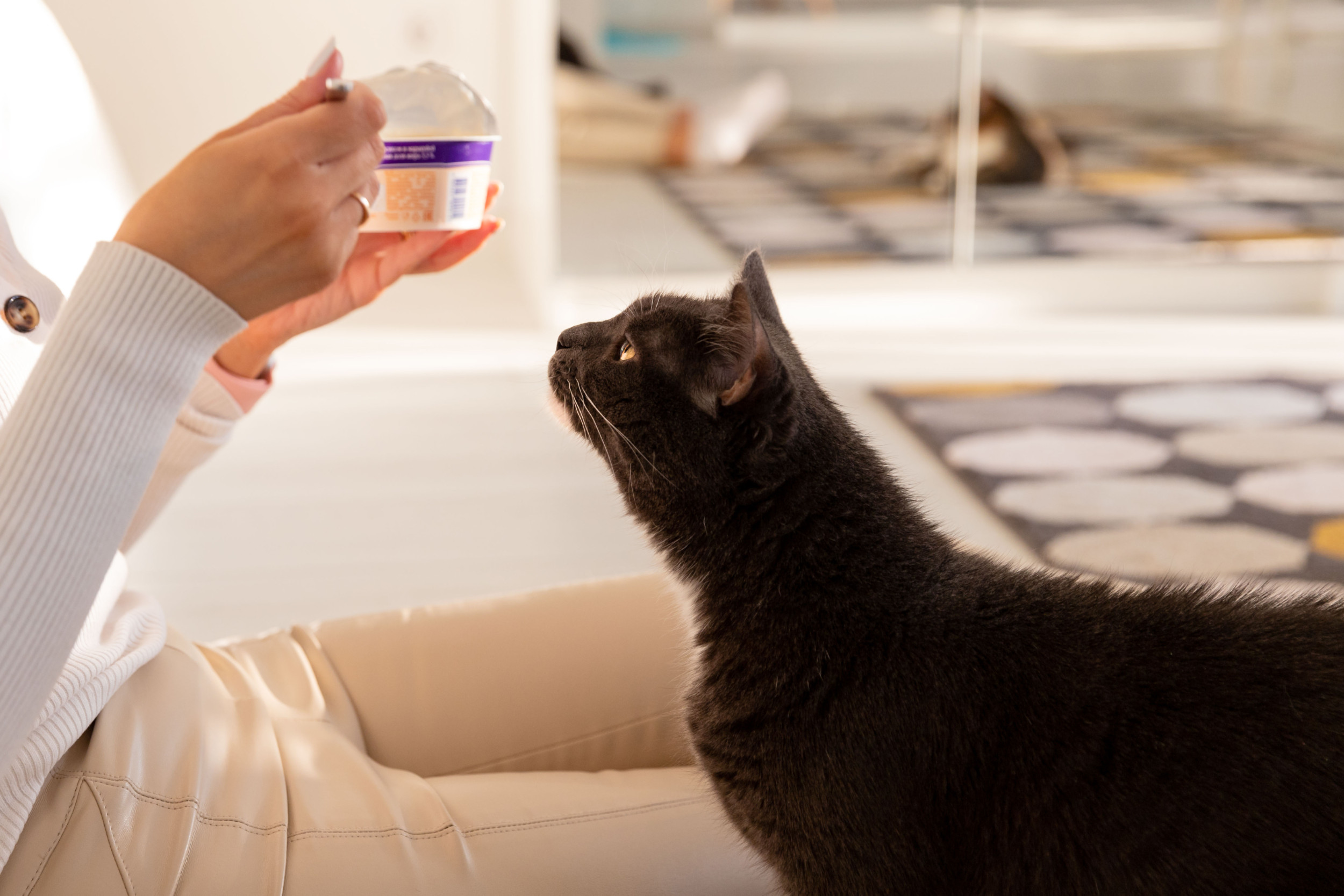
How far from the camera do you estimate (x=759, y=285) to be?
1020 millimetres

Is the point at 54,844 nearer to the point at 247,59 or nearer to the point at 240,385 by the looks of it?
the point at 240,385

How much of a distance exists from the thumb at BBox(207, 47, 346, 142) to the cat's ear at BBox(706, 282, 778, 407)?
0.97 ft

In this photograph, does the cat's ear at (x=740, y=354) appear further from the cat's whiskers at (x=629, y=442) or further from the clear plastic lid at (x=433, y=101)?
the clear plastic lid at (x=433, y=101)

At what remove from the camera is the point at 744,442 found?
91 centimetres

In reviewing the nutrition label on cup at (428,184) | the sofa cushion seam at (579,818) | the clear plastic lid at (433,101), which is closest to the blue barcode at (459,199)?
the nutrition label on cup at (428,184)

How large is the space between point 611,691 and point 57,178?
0.62m

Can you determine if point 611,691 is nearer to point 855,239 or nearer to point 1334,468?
point 1334,468

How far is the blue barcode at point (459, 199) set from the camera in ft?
3.67

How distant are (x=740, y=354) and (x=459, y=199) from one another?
368mm

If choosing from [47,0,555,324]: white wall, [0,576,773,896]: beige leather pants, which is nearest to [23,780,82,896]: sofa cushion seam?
[0,576,773,896]: beige leather pants

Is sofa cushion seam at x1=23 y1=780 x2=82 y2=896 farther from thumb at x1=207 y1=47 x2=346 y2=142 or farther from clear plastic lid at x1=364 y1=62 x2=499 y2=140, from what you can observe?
clear plastic lid at x1=364 y1=62 x2=499 y2=140

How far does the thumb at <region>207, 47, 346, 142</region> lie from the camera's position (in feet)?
2.61

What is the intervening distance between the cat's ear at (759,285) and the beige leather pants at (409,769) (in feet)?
0.86

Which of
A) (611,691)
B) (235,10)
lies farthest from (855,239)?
(611,691)
